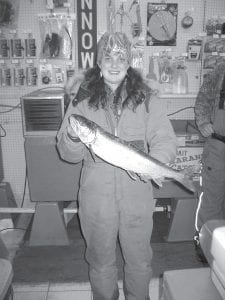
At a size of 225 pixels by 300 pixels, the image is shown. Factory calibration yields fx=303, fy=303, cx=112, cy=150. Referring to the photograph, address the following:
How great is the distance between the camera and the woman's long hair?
6.09ft

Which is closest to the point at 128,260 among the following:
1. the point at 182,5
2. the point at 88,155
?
the point at 88,155

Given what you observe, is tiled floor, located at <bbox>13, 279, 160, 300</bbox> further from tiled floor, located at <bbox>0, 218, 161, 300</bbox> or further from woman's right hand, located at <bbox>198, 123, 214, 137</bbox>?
woman's right hand, located at <bbox>198, 123, 214, 137</bbox>

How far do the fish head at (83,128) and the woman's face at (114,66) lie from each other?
41cm

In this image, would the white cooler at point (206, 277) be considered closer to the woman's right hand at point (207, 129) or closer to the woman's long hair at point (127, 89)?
the woman's long hair at point (127, 89)

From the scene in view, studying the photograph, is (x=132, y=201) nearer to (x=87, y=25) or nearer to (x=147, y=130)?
(x=147, y=130)

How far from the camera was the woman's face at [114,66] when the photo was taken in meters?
1.84

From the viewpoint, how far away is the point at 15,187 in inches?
154

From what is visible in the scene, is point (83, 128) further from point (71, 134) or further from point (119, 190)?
point (119, 190)

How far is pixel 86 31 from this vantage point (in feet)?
11.4

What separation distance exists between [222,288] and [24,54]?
3304mm

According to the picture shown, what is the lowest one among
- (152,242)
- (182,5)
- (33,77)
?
(152,242)

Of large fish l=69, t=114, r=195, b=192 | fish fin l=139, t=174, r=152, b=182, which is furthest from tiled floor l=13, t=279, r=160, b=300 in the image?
large fish l=69, t=114, r=195, b=192

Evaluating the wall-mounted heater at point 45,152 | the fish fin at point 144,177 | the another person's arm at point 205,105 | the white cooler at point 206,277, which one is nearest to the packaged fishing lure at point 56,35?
the wall-mounted heater at point 45,152

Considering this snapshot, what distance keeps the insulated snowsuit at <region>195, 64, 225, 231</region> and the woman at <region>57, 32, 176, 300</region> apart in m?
0.91
